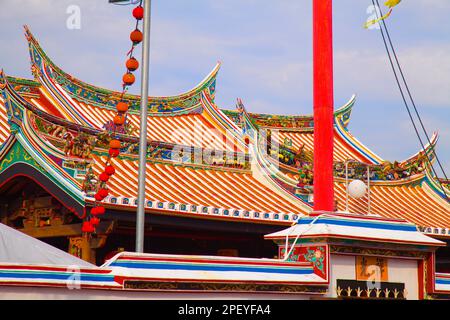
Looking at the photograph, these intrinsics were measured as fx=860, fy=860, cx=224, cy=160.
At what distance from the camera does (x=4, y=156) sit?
14.5 metres

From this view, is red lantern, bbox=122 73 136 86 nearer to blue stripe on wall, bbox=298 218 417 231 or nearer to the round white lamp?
blue stripe on wall, bbox=298 218 417 231

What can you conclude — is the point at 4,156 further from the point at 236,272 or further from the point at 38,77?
the point at 236,272

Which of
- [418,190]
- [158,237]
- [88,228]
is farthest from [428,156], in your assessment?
[88,228]

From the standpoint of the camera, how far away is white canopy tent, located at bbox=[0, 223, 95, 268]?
26.7 ft

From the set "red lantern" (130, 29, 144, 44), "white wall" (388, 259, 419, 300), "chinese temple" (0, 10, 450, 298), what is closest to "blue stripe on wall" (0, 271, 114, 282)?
"chinese temple" (0, 10, 450, 298)

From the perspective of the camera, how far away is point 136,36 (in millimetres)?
10086

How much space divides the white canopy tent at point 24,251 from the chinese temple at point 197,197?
349 millimetres

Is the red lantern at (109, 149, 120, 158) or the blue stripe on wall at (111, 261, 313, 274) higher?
the red lantern at (109, 149, 120, 158)

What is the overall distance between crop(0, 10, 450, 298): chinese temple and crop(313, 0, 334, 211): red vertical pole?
725mm

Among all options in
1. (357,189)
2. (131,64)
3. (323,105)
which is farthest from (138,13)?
(357,189)

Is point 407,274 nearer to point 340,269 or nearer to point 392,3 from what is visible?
point 340,269

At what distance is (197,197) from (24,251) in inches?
269

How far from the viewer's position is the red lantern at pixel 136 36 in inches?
A: 397

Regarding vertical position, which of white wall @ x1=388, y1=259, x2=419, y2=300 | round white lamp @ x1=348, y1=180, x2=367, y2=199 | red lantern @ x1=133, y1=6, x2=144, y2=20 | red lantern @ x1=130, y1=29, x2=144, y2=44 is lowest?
white wall @ x1=388, y1=259, x2=419, y2=300
